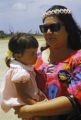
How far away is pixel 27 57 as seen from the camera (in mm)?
4695

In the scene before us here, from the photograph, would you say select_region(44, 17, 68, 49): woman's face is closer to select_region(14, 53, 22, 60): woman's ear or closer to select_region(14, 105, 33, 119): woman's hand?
select_region(14, 53, 22, 60): woman's ear

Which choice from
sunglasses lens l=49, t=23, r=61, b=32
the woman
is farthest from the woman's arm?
sunglasses lens l=49, t=23, r=61, b=32

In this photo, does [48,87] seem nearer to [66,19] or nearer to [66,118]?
[66,118]

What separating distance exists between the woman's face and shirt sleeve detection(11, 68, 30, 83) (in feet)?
1.15

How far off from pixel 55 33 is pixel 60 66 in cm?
29

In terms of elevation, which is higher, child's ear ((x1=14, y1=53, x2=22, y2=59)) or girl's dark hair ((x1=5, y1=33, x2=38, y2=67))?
girl's dark hair ((x1=5, y1=33, x2=38, y2=67))

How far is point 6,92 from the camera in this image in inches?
184

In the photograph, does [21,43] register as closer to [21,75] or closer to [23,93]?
[21,75]

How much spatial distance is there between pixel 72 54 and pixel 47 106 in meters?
0.65

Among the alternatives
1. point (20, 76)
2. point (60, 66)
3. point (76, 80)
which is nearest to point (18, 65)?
point (20, 76)

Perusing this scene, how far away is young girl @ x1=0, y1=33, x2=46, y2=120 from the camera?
4547 millimetres

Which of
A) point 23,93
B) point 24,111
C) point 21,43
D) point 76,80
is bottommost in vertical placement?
point 24,111

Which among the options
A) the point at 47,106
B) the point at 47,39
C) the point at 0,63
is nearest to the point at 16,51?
the point at 47,39

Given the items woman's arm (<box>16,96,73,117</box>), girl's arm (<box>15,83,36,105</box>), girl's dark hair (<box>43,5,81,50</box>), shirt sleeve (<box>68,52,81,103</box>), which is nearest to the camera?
woman's arm (<box>16,96,73,117</box>)
